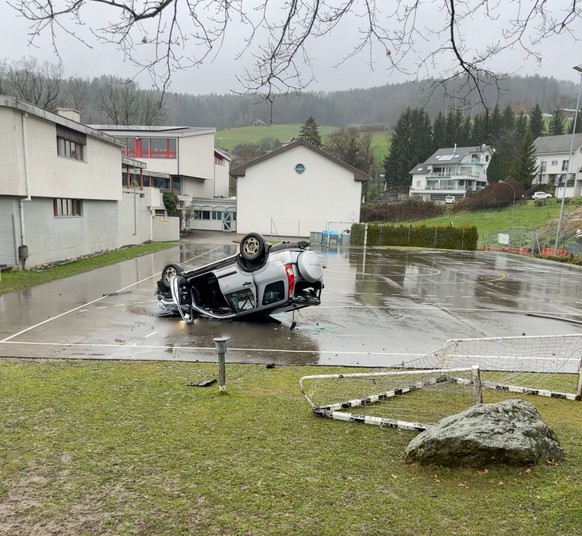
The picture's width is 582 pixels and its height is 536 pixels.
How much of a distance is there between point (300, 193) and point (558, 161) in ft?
177

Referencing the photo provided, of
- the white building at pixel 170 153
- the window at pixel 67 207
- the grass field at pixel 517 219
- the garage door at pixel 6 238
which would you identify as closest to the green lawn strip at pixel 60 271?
the garage door at pixel 6 238

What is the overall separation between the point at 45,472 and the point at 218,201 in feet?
172

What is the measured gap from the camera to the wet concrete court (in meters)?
10.7

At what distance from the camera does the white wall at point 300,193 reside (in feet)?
162

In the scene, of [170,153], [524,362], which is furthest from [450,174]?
[524,362]

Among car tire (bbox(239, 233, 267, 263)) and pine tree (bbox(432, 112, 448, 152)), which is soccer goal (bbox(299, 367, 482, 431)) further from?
pine tree (bbox(432, 112, 448, 152))

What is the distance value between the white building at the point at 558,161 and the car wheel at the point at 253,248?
70884 millimetres

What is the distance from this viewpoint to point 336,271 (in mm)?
26047

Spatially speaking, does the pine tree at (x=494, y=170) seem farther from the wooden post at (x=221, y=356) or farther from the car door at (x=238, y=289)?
the wooden post at (x=221, y=356)

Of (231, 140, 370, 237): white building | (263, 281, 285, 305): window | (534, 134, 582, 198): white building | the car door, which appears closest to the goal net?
(263, 281, 285, 305): window

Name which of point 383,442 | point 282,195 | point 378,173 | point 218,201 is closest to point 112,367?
point 383,442

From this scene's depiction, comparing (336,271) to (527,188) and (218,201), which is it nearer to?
(218,201)

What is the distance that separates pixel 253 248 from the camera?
41.4ft

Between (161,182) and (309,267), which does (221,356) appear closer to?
(309,267)
